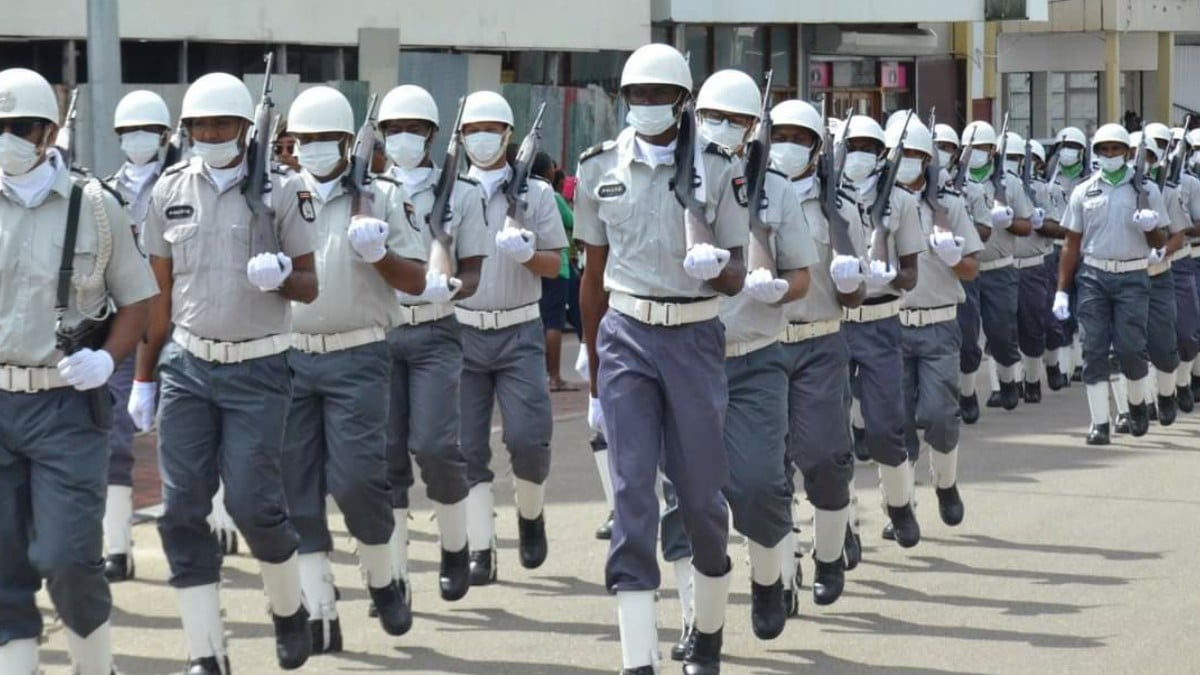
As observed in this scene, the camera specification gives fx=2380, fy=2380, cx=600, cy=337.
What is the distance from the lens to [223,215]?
8.11 m

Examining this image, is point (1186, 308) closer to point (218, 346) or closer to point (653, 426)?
point (653, 426)

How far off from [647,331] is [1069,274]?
908cm

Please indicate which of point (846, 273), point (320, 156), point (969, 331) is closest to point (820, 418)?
point (846, 273)

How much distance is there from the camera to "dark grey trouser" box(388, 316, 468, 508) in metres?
9.72

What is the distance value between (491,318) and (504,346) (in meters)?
0.14

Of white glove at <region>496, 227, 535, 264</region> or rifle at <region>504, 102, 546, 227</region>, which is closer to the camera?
white glove at <region>496, 227, 535, 264</region>

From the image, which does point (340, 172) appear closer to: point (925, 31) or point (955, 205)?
point (955, 205)

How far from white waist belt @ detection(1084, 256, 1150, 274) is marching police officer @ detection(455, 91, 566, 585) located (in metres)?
6.27

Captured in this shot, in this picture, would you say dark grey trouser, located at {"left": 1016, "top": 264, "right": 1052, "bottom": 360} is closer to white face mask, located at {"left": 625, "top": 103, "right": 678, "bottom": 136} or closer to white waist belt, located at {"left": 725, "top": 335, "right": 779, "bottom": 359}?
Answer: white waist belt, located at {"left": 725, "top": 335, "right": 779, "bottom": 359}

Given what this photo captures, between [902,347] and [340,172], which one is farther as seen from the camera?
[902,347]

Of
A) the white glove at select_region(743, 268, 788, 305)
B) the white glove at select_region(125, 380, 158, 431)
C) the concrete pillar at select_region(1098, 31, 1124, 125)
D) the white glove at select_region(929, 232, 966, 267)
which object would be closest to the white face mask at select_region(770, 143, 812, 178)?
the white glove at select_region(743, 268, 788, 305)

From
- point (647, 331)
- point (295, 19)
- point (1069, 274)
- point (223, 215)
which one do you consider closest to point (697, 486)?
point (647, 331)

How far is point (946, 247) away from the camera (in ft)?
41.5

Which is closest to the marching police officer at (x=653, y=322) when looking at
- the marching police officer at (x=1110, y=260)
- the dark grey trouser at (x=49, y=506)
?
the dark grey trouser at (x=49, y=506)
